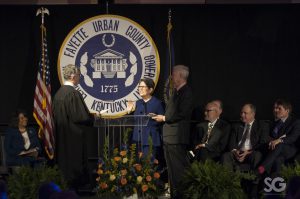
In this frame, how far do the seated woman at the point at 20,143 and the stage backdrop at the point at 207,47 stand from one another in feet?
2.42

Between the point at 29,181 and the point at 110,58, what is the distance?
287cm

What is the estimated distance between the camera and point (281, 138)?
8531 mm

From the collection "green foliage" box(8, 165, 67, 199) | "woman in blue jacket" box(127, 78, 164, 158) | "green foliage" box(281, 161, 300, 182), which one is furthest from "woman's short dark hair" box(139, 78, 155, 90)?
"green foliage" box(281, 161, 300, 182)

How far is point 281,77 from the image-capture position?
9648 millimetres

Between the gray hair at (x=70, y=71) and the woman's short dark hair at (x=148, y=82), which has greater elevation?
the gray hair at (x=70, y=71)

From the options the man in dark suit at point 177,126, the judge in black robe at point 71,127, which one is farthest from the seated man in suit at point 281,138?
the judge in black robe at point 71,127

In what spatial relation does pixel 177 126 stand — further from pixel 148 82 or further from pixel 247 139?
pixel 247 139

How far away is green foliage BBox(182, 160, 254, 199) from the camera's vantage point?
7195mm

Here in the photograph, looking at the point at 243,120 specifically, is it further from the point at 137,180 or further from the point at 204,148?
the point at 137,180

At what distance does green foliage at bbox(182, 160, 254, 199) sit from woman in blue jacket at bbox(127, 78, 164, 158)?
139 centimetres

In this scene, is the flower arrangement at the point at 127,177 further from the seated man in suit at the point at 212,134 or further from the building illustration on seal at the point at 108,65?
the building illustration on seal at the point at 108,65

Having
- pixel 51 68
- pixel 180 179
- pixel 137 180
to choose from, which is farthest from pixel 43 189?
pixel 51 68

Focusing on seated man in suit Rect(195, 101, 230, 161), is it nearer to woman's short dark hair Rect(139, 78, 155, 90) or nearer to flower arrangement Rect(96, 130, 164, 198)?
woman's short dark hair Rect(139, 78, 155, 90)

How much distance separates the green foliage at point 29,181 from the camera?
7.34m
